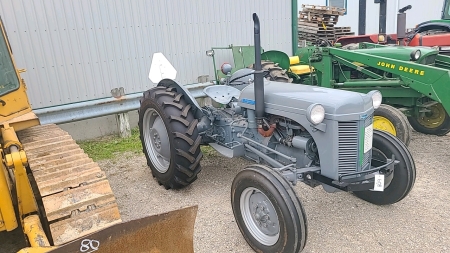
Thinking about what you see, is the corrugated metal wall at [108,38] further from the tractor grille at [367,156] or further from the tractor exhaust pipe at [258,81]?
the tractor grille at [367,156]

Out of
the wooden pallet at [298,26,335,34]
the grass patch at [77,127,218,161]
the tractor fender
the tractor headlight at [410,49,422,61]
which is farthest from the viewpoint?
the wooden pallet at [298,26,335,34]

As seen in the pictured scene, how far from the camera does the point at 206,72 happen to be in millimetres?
7043

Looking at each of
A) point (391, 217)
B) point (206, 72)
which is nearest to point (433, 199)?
point (391, 217)

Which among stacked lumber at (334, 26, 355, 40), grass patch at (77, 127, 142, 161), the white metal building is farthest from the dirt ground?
the white metal building

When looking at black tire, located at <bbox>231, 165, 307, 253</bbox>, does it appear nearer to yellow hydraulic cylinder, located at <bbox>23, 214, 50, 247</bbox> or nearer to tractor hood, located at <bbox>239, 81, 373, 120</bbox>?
tractor hood, located at <bbox>239, 81, 373, 120</bbox>

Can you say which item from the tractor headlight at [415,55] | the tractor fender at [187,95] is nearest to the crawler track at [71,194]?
the tractor fender at [187,95]

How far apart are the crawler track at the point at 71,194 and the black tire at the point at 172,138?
97 centimetres

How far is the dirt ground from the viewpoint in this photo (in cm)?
301

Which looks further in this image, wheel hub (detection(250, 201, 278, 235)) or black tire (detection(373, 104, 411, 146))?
black tire (detection(373, 104, 411, 146))

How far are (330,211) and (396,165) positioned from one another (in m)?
0.70

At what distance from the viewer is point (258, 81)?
9.96 ft

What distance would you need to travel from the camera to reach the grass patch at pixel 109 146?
17.5ft

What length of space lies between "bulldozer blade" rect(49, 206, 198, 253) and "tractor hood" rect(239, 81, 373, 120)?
1294 mm

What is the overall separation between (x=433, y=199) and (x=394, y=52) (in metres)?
2.26
